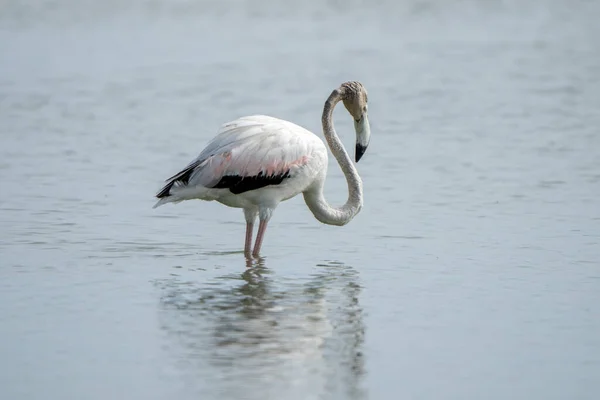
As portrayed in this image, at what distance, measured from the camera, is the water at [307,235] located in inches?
249

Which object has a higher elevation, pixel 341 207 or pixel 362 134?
pixel 362 134

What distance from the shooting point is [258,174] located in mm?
8781

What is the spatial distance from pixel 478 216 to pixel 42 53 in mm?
12109

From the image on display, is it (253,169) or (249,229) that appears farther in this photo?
(249,229)

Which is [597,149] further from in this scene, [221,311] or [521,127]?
[221,311]

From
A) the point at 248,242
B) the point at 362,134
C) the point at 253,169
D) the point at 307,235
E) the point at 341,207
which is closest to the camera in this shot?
the point at 253,169

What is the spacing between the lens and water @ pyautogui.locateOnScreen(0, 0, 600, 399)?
6.31m

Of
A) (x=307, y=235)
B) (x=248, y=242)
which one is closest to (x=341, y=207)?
(x=307, y=235)

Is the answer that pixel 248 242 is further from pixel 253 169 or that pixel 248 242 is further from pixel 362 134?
pixel 362 134

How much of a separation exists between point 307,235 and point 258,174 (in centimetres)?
118

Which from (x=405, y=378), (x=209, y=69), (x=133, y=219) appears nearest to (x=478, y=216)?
(x=133, y=219)

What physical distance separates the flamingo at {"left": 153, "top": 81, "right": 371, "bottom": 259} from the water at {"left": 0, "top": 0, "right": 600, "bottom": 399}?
363 millimetres

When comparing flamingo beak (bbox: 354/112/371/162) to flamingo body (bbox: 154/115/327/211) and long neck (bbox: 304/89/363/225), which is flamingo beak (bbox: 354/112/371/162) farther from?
flamingo body (bbox: 154/115/327/211)

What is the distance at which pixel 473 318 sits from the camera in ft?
Answer: 23.8
